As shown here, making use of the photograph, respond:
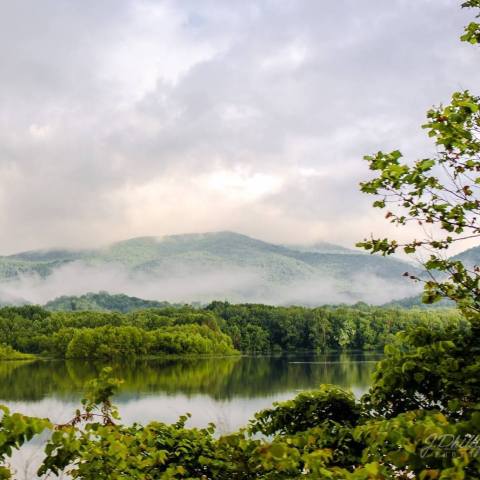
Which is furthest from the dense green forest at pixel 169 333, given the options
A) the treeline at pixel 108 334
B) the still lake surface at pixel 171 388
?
the still lake surface at pixel 171 388

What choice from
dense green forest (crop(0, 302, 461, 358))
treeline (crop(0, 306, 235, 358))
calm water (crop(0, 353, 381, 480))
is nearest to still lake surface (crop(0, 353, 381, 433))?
calm water (crop(0, 353, 381, 480))

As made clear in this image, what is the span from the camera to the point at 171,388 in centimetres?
7431

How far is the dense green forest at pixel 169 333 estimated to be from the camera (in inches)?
5433

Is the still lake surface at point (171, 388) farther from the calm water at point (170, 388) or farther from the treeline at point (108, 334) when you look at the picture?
the treeline at point (108, 334)

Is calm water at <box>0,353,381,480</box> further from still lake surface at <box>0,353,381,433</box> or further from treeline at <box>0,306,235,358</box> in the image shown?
treeline at <box>0,306,235,358</box>

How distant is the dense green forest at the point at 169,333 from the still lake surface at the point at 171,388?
16.6 metres

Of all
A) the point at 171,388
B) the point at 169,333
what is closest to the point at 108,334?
the point at 169,333

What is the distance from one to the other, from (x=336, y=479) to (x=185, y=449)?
3161mm

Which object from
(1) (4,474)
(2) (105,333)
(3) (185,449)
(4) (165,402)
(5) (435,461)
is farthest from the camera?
(2) (105,333)

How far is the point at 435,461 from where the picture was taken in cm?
445

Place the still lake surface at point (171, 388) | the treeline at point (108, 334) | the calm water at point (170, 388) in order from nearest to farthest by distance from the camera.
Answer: the calm water at point (170, 388) < the still lake surface at point (171, 388) < the treeline at point (108, 334)

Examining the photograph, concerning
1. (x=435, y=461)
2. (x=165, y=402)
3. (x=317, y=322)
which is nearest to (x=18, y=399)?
(x=165, y=402)

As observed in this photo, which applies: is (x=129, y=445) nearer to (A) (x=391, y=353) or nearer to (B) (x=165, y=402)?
(A) (x=391, y=353)

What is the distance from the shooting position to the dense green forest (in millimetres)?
138000
